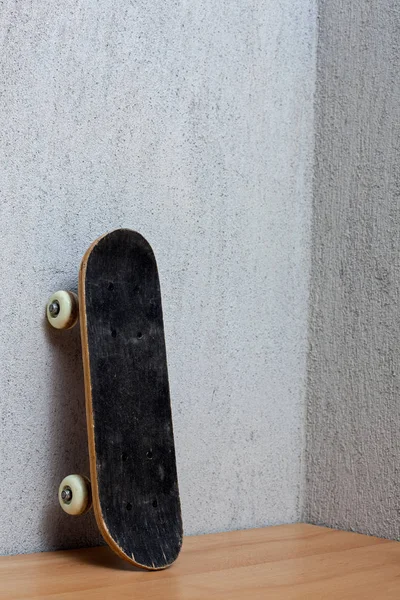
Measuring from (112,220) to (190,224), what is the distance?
223 millimetres

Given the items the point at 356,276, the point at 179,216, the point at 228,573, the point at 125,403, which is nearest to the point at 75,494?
the point at 125,403

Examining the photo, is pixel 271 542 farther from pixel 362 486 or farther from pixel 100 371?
pixel 100 371

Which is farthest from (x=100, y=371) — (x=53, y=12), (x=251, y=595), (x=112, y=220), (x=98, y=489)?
(x=53, y=12)

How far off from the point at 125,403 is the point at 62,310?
8.4 inches

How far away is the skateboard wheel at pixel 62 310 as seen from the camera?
1468 millimetres

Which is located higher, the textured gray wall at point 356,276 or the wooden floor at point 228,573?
the textured gray wall at point 356,276

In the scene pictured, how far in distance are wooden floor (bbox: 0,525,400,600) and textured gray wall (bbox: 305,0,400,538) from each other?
0.19 m

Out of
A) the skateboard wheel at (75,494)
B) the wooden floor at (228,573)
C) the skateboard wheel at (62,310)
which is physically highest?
the skateboard wheel at (62,310)

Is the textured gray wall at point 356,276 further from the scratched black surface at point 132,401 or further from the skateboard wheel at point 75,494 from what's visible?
the skateboard wheel at point 75,494

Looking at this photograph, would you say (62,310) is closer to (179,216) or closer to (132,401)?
(132,401)

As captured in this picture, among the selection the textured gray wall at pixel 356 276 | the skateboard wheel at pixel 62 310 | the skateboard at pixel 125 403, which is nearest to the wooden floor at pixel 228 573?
the skateboard at pixel 125 403

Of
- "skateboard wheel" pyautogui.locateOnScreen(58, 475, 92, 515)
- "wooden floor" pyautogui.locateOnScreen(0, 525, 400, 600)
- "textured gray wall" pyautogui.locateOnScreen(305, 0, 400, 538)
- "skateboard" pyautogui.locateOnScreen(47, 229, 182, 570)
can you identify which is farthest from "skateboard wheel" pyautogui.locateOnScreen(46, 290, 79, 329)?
"textured gray wall" pyautogui.locateOnScreen(305, 0, 400, 538)

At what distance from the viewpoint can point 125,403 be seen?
1.49 metres

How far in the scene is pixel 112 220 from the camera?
164 cm
